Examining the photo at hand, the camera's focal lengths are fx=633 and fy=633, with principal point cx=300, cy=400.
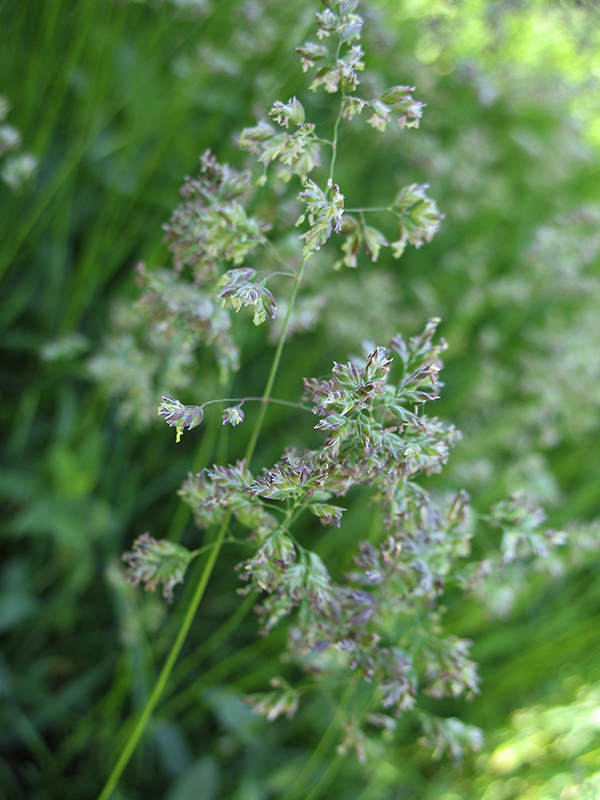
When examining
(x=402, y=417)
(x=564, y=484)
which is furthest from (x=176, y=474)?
(x=564, y=484)

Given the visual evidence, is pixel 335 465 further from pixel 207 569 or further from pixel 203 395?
pixel 203 395

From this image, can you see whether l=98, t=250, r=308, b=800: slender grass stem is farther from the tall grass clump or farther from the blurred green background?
the blurred green background

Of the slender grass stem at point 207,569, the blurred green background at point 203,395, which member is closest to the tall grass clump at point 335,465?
the slender grass stem at point 207,569

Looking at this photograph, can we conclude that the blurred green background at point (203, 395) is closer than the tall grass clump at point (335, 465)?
No

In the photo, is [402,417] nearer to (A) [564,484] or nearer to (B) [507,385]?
(B) [507,385]

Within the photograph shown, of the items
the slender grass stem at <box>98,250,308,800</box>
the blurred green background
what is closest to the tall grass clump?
the slender grass stem at <box>98,250,308,800</box>

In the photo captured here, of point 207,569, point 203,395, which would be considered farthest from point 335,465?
point 203,395

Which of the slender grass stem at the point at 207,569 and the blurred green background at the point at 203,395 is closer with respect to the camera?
the slender grass stem at the point at 207,569

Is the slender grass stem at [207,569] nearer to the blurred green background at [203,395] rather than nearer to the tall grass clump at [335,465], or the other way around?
the tall grass clump at [335,465]
